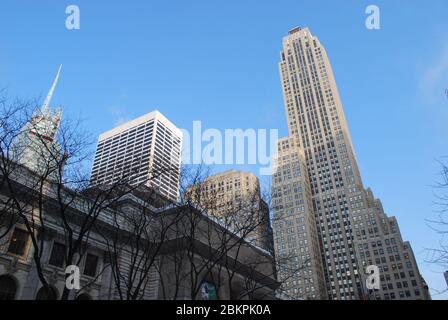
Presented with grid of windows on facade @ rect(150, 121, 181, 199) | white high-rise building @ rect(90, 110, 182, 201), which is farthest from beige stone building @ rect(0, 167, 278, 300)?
white high-rise building @ rect(90, 110, 182, 201)

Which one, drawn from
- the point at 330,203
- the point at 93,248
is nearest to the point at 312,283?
the point at 330,203

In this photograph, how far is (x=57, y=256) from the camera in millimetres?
28047

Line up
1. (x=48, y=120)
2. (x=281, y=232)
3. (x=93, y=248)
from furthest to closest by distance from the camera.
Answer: (x=281, y=232)
(x=93, y=248)
(x=48, y=120)

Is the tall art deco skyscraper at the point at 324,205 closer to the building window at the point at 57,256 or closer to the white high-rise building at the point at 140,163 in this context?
the white high-rise building at the point at 140,163

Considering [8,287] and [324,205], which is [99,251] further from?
[324,205]

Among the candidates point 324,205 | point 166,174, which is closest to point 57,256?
point 166,174

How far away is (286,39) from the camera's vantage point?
191500 millimetres

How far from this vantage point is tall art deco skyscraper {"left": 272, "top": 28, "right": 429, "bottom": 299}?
419ft

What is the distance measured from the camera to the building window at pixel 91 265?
29.9 meters

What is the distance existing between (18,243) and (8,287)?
115 inches
